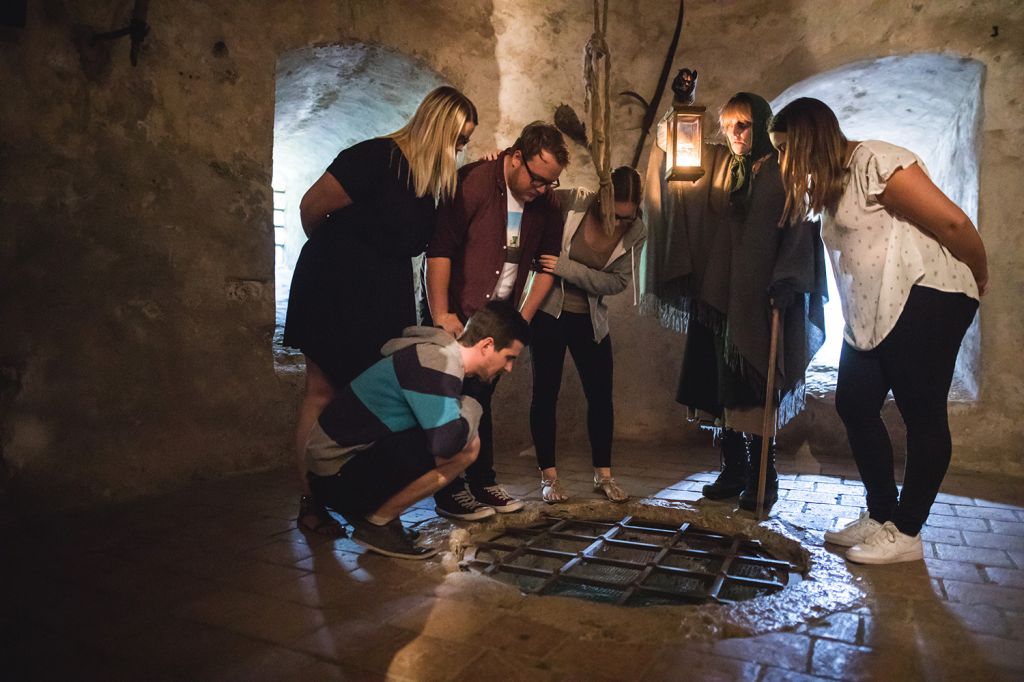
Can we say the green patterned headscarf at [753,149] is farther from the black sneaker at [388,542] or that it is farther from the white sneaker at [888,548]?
the black sneaker at [388,542]

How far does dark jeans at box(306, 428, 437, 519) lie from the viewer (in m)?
2.62

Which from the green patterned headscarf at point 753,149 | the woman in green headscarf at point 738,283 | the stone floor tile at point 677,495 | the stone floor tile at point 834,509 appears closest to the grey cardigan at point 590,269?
the woman in green headscarf at point 738,283

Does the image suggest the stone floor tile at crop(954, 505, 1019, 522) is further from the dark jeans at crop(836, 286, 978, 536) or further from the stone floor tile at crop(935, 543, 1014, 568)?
the dark jeans at crop(836, 286, 978, 536)

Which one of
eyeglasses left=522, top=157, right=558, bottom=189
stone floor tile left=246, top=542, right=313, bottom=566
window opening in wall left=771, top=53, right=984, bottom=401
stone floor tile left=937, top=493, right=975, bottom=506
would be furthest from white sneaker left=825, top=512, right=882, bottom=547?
window opening in wall left=771, top=53, right=984, bottom=401

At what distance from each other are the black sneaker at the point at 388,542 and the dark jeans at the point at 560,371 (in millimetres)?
1120

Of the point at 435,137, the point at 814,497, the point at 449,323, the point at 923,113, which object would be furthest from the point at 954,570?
the point at 923,113

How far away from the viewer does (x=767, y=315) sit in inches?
136

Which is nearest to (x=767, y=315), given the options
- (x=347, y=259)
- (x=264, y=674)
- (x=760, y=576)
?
(x=760, y=576)

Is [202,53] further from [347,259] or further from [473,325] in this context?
[473,325]

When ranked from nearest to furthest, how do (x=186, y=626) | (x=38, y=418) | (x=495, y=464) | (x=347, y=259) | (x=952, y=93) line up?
1. (x=186, y=626)
2. (x=347, y=259)
3. (x=38, y=418)
4. (x=495, y=464)
5. (x=952, y=93)

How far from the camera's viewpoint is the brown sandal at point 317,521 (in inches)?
115

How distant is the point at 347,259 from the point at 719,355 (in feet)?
6.20

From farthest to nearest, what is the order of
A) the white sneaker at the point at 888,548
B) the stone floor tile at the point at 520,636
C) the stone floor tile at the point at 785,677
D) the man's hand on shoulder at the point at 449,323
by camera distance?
the man's hand on shoulder at the point at 449,323
the white sneaker at the point at 888,548
the stone floor tile at the point at 520,636
the stone floor tile at the point at 785,677

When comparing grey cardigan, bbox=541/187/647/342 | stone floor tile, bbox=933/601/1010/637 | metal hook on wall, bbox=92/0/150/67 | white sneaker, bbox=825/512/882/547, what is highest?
metal hook on wall, bbox=92/0/150/67
